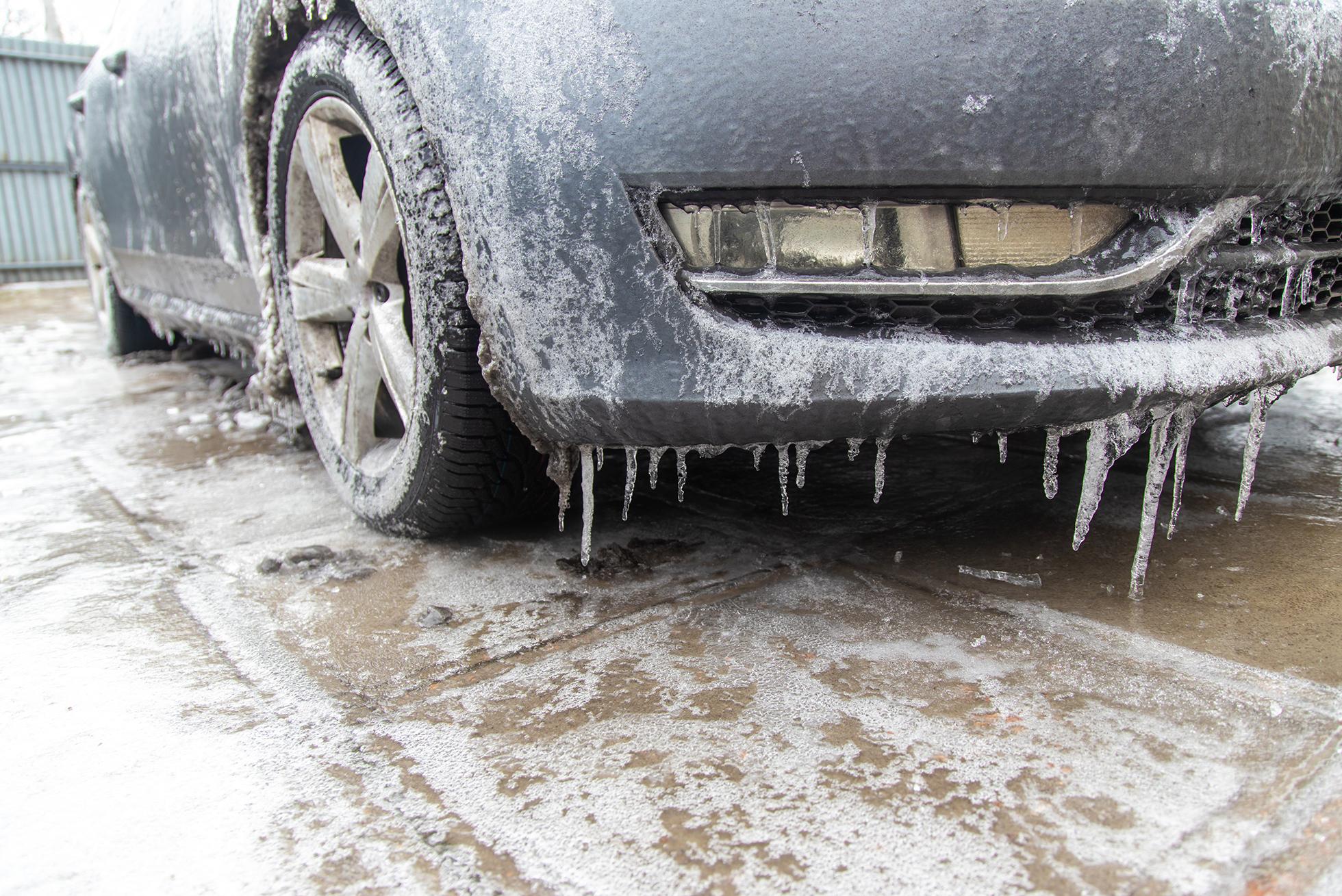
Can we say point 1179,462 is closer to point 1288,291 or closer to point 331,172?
point 1288,291

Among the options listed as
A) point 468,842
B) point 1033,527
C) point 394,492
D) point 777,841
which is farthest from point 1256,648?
point 394,492

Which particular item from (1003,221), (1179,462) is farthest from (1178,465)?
(1003,221)

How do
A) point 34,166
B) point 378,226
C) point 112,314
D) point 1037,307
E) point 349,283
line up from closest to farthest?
point 1037,307 < point 378,226 < point 349,283 < point 112,314 < point 34,166

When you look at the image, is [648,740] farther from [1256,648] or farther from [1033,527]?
[1033,527]

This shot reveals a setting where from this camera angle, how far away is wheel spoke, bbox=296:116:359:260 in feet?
6.56

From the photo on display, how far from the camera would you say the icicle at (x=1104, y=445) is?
1470 mm

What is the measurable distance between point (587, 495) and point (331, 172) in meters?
0.90

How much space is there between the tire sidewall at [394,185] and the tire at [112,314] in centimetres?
304

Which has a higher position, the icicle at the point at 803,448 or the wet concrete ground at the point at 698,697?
the icicle at the point at 803,448

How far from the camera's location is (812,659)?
56.7 inches

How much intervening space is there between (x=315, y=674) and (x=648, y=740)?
545mm

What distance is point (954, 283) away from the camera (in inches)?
53.2

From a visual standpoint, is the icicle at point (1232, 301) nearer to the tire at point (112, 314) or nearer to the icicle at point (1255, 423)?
the icicle at point (1255, 423)

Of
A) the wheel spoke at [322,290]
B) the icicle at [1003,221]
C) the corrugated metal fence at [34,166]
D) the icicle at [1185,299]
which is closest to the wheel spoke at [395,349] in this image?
the wheel spoke at [322,290]
